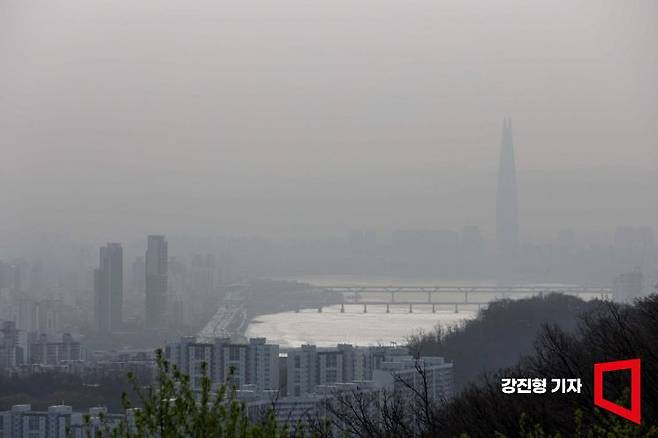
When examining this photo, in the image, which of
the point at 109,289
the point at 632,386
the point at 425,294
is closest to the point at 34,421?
the point at 632,386

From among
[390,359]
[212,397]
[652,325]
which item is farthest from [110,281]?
[212,397]

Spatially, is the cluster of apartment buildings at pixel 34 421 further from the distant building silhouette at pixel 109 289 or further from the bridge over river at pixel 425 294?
the bridge over river at pixel 425 294

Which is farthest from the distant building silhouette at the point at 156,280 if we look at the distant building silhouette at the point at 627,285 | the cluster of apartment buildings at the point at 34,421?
the cluster of apartment buildings at the point at 34,421

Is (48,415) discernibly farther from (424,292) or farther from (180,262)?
(424,292)

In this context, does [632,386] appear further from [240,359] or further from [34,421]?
[240,359]

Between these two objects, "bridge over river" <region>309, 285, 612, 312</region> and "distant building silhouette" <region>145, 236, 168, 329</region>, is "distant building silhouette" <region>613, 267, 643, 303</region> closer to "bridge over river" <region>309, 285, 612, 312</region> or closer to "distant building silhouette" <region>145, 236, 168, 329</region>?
"bridge over river" <region>309, 285, 612, 312</region>
